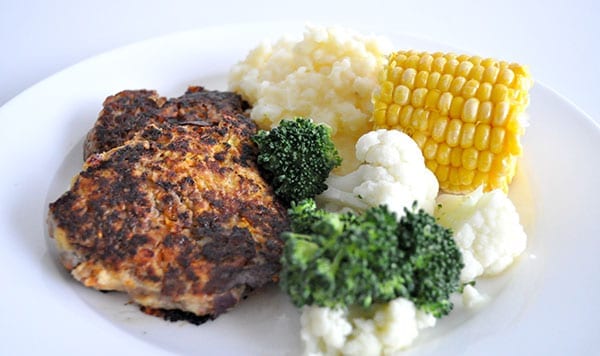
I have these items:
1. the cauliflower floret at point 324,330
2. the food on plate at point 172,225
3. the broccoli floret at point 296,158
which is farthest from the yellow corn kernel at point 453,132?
the cauliflower floret at point 324,330

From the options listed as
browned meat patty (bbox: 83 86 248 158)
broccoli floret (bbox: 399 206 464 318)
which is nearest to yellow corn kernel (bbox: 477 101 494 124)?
broccoli floret (bbox: 399 206 464 318)

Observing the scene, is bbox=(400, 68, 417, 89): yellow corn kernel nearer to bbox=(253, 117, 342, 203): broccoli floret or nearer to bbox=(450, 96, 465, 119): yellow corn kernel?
bbox=(450, 96, 465, 119): yellow corn kernel

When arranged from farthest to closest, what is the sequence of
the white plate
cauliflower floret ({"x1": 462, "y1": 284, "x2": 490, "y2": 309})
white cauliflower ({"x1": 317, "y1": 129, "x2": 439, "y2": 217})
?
1. white cauliflower ({"x1": 317, "y1": 129, "x2": 439, "y2": 217})
2. cauliflower floret ({"x1": 462, "y1": 284, "x2": 490, "y2": 309})
3. the white plate

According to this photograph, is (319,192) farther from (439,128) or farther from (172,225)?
(172,225)

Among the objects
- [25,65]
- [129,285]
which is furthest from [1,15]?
[129,285]

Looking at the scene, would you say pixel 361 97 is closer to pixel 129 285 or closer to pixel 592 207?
pixel 592 207

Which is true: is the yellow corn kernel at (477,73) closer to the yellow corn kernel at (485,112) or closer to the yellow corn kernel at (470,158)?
the yellow corn kernel at (485,112)
